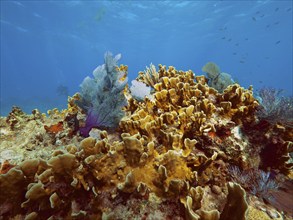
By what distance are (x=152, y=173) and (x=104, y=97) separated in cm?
195

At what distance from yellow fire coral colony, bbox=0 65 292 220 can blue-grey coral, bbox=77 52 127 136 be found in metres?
0.41

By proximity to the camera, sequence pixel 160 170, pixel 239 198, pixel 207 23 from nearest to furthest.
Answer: pixel 239 198
pixel 160 170
pixel 207 23

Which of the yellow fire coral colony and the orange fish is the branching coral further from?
the orange fish

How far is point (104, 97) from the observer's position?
3.96 metres

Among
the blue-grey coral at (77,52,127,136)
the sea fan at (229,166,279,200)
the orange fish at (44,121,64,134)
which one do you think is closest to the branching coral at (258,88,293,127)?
the sea fan at (229,166,279,200)

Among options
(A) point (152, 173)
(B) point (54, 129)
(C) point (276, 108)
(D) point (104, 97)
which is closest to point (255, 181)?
(C) point (276, 108)

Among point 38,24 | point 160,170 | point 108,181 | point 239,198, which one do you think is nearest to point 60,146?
point 108,181

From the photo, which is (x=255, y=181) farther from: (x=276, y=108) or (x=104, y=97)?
(x=104, y=97)

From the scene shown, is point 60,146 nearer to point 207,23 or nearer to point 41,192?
point 41,192

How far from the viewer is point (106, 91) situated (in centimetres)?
407

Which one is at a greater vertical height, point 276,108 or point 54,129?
point 54,129

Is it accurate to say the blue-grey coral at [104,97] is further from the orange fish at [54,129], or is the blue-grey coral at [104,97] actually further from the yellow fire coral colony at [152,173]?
the orange fish at [54,129]

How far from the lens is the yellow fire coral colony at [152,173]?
2139 millimetres

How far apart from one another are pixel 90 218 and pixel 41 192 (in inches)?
21.8
